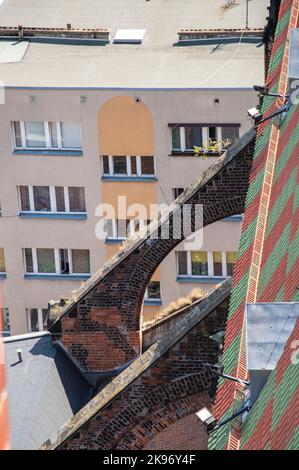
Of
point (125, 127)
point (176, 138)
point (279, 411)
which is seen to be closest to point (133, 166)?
point (125, 127)

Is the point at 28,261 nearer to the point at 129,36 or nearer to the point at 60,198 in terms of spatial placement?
the point at 60,198

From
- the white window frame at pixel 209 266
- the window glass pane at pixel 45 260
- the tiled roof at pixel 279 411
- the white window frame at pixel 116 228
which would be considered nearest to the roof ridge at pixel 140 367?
the tiled roof at pixel 279 411

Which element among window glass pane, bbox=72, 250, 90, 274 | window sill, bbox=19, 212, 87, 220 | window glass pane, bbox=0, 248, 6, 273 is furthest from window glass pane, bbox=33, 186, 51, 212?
window glass pane, bbox=0, 248, 6, 273

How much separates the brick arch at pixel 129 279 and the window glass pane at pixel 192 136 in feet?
45.9

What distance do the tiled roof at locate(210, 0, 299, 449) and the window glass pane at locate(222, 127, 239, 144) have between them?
15.3 metres

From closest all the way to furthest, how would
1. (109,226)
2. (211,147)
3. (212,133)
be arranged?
(211,147)
(212,133)
(109,226)

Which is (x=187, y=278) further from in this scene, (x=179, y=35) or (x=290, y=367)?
(x=290, y=367)

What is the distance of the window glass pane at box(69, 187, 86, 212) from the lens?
52.7m

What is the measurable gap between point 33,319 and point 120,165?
6.66 meters

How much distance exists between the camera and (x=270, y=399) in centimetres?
2214

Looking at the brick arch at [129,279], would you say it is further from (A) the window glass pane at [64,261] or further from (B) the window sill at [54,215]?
(A) the window glass pane at [64,261]

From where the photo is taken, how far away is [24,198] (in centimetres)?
5312

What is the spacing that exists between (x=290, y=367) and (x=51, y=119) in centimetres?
3108

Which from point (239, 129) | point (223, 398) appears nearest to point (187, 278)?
point (239, 129)
